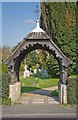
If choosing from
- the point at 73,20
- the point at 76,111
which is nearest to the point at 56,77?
the point at 73,20

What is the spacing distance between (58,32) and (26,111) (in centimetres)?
1793

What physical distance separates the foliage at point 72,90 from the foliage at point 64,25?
48.1ft

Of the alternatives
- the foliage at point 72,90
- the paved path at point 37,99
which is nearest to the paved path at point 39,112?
the foliage at point 72,90

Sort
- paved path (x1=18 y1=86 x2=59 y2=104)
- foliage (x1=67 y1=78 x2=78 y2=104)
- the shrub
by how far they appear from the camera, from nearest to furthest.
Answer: foliage (x1=67 y1=78 x2=78 y2=104) → the shrub → paved path (x1=18 y1=86 x2=59 y2=104)

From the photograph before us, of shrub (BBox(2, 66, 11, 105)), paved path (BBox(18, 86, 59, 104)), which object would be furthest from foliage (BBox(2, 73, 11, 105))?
paved path (BBox(18, 86, 59, 104))

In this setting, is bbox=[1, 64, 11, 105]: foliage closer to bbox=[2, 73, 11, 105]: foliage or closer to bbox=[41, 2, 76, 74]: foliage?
bbox=[2, 73, 11, 105]: foliage

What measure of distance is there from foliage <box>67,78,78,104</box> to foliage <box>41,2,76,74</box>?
48.1 ft

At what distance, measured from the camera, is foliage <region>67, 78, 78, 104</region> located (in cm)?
1556

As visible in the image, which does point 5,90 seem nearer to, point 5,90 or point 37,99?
point 5,90

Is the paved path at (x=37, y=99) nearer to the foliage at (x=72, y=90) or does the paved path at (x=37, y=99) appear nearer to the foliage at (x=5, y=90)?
the foliage at (x=5, y=90)

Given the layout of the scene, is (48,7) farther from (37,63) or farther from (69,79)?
(37,63)

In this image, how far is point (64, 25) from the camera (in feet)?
97.9

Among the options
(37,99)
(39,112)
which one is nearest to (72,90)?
(39,112)

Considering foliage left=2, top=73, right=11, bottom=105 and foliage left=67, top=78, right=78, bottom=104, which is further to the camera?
foliage left=2, top=73, right=11, bottom=105
